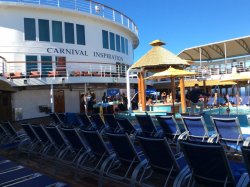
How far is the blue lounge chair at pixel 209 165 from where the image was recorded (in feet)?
9.94

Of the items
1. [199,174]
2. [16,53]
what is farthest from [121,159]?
[16,53]

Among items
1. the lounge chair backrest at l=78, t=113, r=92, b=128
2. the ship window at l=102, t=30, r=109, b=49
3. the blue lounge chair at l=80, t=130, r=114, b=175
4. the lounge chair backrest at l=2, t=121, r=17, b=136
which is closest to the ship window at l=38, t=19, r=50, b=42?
the ship window at l=102, t=30, r=109, b=49

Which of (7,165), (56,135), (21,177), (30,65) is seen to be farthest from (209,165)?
(30,65)

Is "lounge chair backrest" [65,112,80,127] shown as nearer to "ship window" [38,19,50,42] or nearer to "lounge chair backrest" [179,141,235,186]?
"lounge chair backrest" [179,141,235,186]

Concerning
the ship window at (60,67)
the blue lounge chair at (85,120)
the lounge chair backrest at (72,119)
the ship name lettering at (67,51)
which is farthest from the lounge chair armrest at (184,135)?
the ship name lettering at (67,51)

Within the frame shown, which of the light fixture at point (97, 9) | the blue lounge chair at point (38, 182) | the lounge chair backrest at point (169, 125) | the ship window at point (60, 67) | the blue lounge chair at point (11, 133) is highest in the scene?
the light fixture at point (97, 9)

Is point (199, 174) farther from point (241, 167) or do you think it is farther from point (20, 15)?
point (20, 15)

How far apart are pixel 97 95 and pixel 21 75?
7.16 metres

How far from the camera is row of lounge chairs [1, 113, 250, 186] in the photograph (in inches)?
123

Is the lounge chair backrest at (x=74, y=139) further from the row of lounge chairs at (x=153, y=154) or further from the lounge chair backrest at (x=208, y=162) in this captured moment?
the lounge chair backrest at (x=208, y=162)

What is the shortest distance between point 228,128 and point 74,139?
9.21ft

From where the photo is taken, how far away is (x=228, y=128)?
18.2 ft

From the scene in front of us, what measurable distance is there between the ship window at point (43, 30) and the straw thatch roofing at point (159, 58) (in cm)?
840

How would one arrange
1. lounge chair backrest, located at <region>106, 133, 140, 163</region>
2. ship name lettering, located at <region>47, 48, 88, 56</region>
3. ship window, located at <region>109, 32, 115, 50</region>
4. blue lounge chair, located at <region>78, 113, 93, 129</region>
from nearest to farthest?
lounge chair backrest, located at <region>106, 133, 140, 163</region>, blue lounge chair, located at <region>78, 113, 93, 129</region>, ship name lettering, located at <region>47, 48, 88, 56</region>, ship window, located at <region>109, 32, 115, 50</region>
